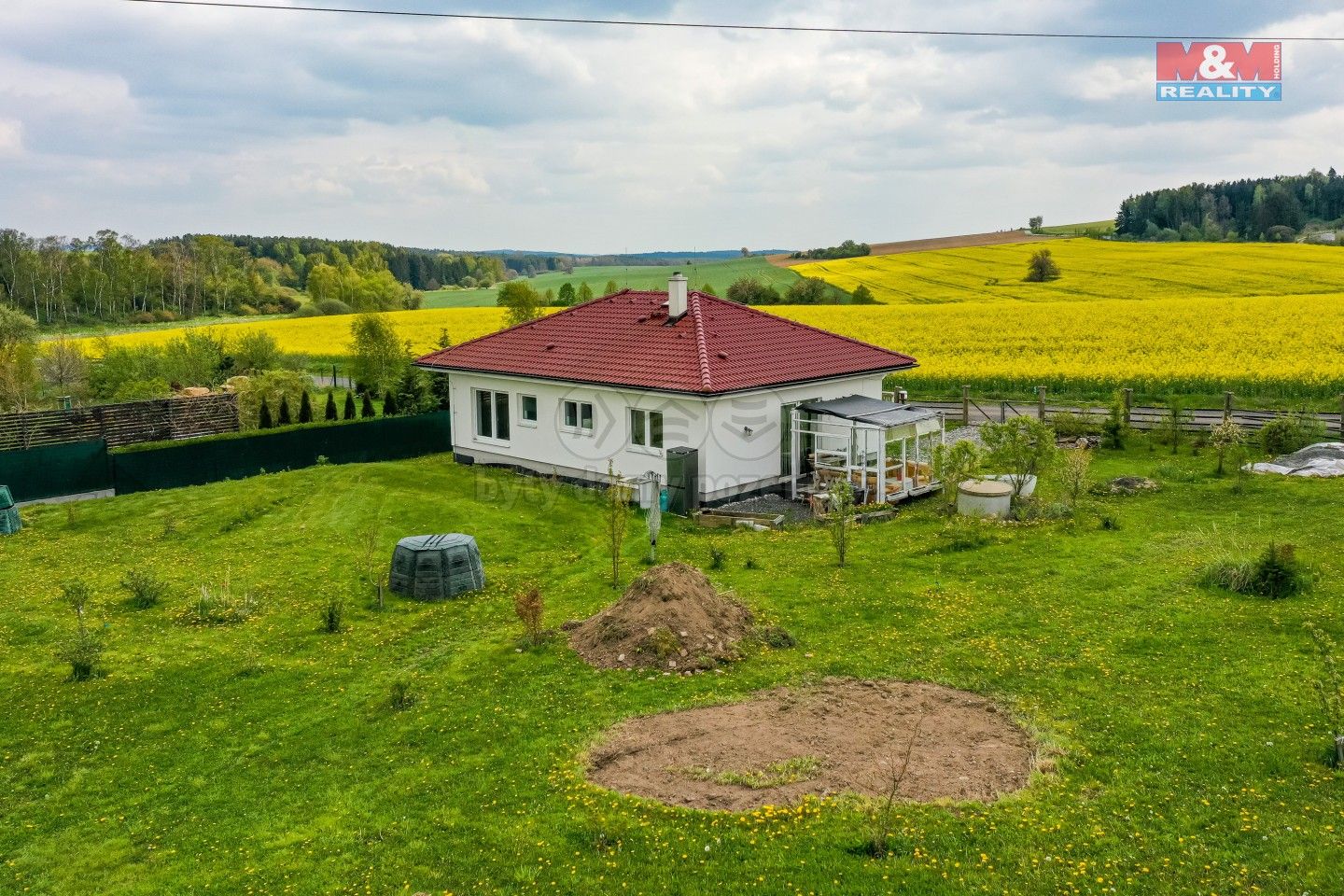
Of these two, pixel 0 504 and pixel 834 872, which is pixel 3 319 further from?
pixel 834 872

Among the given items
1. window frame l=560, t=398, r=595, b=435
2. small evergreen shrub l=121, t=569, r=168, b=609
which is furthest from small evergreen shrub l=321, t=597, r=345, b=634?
window frame l=560, t=398, r=595, b=435

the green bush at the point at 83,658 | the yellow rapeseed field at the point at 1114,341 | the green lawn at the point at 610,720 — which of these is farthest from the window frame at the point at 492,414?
the yellow rapeseed field at the point at 1114,341

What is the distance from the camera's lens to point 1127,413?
93.5 ft

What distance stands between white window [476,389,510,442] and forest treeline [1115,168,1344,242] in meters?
81.9

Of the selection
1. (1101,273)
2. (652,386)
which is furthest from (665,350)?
(1101,273)

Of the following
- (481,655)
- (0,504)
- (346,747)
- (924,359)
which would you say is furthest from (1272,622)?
(924,359)

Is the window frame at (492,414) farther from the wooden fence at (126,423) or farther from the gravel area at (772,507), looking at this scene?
the wooden fence at (126,423)

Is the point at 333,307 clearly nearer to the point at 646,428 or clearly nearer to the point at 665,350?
the point at 665,350

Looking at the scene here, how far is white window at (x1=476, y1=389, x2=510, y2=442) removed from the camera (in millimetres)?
27109

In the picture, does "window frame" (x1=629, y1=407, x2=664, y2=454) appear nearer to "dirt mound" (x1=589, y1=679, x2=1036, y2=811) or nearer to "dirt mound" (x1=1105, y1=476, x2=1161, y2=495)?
"dirt mound" (x1=1105, y1=476, x2=1161, y2=495)

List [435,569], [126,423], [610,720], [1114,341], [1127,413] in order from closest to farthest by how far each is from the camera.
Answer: [610,720] < [435,569] < [1127,413] < [126,423] < [1114,341]

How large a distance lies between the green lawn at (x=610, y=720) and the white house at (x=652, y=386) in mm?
3122

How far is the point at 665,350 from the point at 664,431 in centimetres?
226

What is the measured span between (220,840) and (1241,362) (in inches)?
1422
